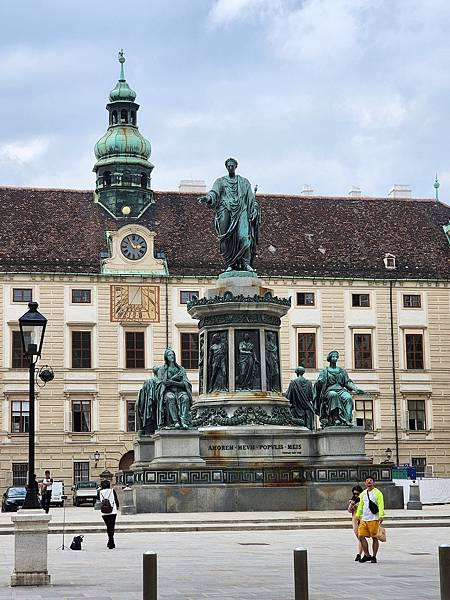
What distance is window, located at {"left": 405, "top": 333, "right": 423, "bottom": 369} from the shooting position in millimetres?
73250

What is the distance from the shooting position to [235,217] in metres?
35.7

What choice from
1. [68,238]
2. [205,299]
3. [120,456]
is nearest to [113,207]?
[68,238]

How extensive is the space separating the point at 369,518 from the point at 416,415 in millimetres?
53872

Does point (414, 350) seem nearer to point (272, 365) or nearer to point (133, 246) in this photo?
point (133, 246)

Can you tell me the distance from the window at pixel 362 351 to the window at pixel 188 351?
9.24 meters

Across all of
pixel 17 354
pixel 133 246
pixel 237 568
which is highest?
pixel 133 246

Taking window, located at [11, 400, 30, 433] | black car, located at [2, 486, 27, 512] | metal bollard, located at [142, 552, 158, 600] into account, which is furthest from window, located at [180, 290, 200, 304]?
metal bollard, located at [142, 552, 158, 600]

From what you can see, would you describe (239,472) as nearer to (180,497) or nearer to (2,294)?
(180,497)

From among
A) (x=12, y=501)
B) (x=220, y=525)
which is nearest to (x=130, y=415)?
(x=12, y=501)

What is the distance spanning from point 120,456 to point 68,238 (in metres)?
12.6

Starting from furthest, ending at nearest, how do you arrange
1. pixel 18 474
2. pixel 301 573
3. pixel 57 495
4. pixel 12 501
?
pixel 18 474 < pixel 57 495 < pixel 12 501 < pixel 301 573

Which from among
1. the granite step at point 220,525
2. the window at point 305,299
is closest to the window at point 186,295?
the window at point 305,299

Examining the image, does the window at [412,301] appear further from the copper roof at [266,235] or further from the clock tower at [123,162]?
the clock tower at [123,162]

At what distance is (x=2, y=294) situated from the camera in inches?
2714
